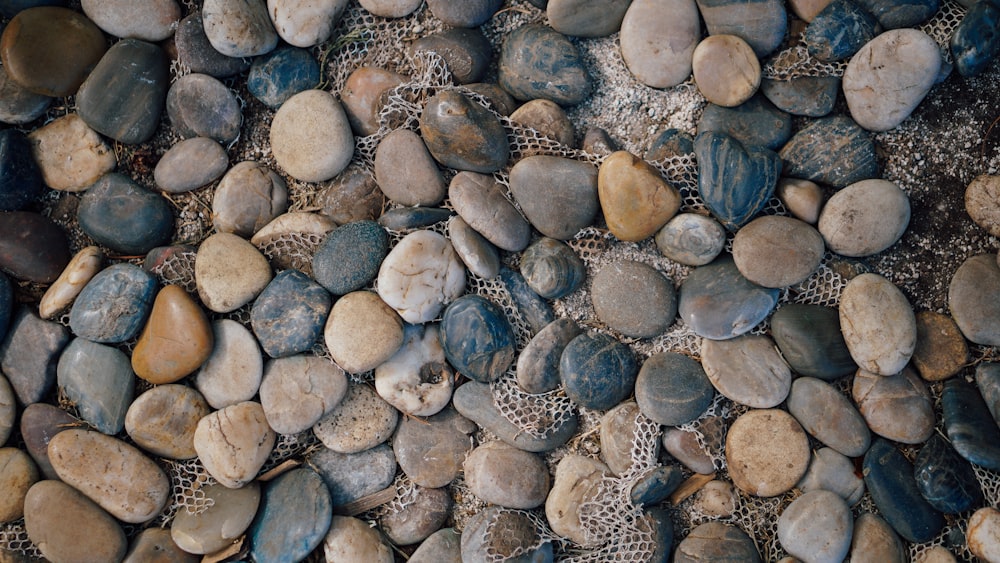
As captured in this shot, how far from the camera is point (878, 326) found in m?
2.27

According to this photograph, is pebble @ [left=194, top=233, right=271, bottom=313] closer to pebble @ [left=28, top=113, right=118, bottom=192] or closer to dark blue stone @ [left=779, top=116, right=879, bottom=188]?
pebble @ [left=28, top=113, right=118, bottom=192]

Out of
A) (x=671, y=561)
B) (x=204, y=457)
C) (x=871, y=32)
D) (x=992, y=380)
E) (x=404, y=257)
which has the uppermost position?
(x=871, y=32)

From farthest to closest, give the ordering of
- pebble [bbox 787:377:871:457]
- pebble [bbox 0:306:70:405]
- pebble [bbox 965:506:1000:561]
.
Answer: pebble [bbox 0:306:70:405] < pebble [bbox 787:377:871:457] < pebble [bbox 965:506:1000:561]

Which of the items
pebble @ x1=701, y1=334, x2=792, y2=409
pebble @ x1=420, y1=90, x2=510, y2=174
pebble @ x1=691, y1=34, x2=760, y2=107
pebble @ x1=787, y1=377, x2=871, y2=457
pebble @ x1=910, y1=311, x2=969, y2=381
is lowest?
pebble @ x1=787, y1=377, x2=871, y2=457

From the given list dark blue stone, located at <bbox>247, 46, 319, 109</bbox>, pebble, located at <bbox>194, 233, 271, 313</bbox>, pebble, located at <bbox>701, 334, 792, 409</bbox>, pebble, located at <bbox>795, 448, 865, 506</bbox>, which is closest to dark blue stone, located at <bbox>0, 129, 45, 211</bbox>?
pebble, located at <bbox>194, 233, 271, 313</bbox>

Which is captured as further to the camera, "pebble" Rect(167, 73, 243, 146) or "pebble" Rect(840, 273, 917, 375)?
"pebble" Rect(167, 73, 243, 146)

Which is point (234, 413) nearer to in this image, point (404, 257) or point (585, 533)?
point (404, 257)

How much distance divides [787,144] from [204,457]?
216 centimetres

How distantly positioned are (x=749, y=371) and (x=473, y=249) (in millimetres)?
967

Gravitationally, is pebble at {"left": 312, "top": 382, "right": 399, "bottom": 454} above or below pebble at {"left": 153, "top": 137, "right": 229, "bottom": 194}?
below

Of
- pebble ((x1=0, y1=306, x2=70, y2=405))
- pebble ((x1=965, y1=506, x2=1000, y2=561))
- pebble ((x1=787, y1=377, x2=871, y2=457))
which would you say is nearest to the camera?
pebble ((x1=965, y1=506, x2=1000, y2=561))

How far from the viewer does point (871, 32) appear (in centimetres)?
235

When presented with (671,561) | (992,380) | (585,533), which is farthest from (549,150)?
(992,380)

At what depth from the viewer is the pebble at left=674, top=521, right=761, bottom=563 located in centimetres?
231
